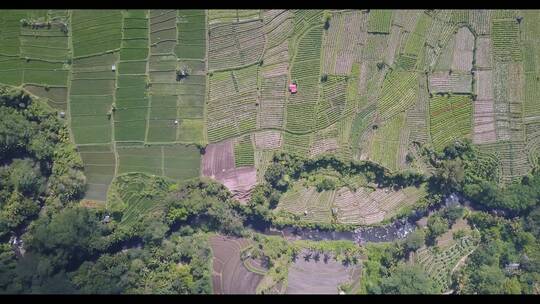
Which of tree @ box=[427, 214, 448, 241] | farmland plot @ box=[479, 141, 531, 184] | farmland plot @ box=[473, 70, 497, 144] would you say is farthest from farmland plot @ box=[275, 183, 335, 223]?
farmland plot @ box=[479, 141, 531, 184]

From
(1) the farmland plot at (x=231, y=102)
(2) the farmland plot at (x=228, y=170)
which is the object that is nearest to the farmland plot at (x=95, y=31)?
(1) the farmland plot at (x=231, y=102)

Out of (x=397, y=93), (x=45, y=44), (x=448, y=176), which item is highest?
(x=45, y=44)

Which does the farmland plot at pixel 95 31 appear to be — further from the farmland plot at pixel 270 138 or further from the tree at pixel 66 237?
the farmland plot at pixel 270 138

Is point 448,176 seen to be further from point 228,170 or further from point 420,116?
point 228,170

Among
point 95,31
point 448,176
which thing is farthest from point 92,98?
point 448,176
